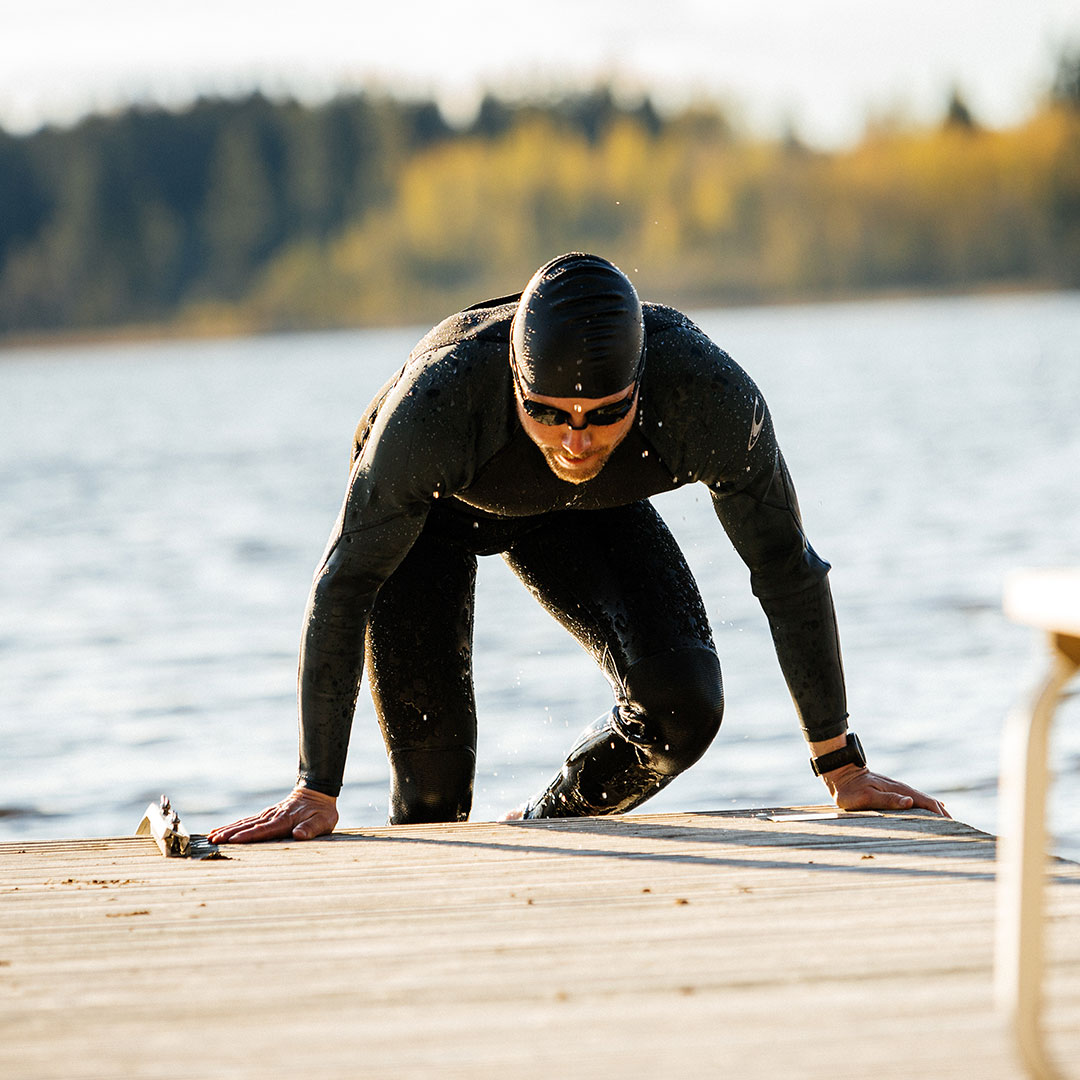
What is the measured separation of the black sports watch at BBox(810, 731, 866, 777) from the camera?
3654 mm

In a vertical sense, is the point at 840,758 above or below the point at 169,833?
above

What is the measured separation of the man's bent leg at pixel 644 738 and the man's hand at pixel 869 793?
33 cm

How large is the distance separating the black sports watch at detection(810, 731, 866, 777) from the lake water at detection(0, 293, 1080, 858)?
1.88 m

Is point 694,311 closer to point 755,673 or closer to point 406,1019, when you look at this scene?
point 755,673

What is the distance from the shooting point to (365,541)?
337cm

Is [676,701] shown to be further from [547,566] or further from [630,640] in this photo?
[547,566]

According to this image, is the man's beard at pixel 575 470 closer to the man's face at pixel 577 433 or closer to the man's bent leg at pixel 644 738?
the man's face at pixel 577 433

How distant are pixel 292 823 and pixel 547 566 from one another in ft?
3.02

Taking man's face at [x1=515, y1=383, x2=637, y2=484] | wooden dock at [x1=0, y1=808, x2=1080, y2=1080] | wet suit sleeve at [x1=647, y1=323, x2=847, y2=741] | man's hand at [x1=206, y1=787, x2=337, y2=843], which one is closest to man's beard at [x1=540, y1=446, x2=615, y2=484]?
man's face at [x1=515, y1=383, x2=637, y2=484]

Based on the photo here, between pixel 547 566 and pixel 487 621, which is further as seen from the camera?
pixel 487 621

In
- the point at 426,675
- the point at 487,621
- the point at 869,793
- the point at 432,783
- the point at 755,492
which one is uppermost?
the point at 755,492

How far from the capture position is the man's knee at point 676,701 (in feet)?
12.6

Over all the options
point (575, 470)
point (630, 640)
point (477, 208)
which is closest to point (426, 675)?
point (630, 640)

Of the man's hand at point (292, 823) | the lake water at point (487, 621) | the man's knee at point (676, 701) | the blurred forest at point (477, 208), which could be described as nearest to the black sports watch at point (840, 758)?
the man's knee at point (676, 701)
